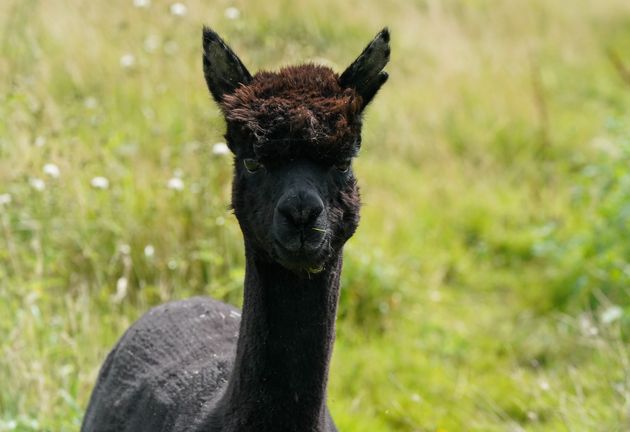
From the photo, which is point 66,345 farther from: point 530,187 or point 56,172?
point 530,187

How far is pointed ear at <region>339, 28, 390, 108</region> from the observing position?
352cm

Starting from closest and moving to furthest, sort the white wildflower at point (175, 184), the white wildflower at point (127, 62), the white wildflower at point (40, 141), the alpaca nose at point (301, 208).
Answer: the alpaca nose at point (301, 208) → the white wildflower at point (175, 184) → the white wildflower at point (40, 141) → the white wildflower at point (127, 62)

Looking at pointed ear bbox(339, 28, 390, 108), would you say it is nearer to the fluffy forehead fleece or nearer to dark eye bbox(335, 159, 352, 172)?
the fluffy forehead fleece

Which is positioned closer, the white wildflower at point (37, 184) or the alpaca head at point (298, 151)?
the alpaca head at point (298, 151)

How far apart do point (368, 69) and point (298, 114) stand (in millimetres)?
452

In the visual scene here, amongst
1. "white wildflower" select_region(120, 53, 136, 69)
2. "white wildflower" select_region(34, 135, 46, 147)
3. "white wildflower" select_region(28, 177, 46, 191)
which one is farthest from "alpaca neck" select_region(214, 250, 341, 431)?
"white wildflower" select_region(120, 53, 136, 69)

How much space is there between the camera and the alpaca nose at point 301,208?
10.3 feet

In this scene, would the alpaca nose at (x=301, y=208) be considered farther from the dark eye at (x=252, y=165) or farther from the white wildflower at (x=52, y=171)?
the white wildflower at (x=52, y=171)

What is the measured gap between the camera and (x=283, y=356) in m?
3.45

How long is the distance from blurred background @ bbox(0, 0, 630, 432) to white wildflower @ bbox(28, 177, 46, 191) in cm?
3

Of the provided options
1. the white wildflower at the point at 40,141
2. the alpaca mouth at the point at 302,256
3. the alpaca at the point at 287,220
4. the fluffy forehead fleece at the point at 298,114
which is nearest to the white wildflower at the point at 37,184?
the white wildflower at the point at 40,141

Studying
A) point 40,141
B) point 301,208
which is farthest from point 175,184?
point 301,208

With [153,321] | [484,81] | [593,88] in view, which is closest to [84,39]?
[484,81]

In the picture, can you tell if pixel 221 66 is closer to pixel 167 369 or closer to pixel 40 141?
pixel 167 369
